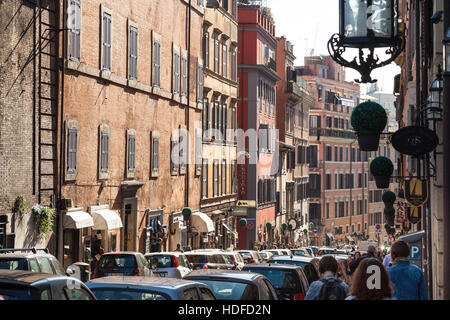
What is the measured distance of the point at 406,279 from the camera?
10.5m

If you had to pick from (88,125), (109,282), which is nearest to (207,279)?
(109,282)

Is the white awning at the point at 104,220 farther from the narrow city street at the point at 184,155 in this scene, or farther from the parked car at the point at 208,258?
the parked car at the point at 208,258

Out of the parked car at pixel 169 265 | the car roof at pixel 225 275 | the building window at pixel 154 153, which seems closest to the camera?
the car roof at pixel 225 275

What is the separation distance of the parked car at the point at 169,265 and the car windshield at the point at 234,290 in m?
11.3

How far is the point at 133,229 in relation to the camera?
A: 37.2m

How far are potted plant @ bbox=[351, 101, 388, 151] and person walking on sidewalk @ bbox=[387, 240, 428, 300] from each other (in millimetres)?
3288

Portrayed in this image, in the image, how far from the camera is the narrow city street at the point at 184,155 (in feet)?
35.6

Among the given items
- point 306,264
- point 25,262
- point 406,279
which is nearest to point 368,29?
point 406,279

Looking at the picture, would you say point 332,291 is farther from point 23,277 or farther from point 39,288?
point 23,277

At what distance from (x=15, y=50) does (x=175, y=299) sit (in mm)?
17497

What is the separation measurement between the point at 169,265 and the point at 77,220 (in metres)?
5.21

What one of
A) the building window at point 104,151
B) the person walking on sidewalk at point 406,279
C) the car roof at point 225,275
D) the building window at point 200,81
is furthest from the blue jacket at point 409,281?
the building window at point 200,81

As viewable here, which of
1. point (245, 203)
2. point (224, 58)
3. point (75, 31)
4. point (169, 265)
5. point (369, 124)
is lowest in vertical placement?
point (169, 265)
